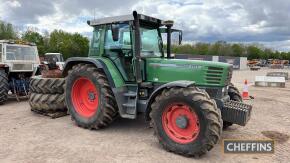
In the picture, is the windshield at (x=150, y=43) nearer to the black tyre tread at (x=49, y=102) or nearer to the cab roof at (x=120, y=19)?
the cab roof at (x=120, y=19)

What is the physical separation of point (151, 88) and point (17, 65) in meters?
6.29

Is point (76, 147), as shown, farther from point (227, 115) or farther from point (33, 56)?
point (33, 56)

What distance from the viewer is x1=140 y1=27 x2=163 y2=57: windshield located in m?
6.87

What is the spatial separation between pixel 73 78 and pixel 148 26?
2164 mm

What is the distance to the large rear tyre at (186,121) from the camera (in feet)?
17.2

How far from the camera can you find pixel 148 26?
23.4 ft

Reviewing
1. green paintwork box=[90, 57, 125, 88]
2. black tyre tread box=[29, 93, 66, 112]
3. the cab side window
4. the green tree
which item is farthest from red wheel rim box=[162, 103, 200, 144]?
the green tree

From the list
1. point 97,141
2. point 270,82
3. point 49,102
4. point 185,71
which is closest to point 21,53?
point 49,102

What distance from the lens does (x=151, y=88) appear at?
6.74 metres

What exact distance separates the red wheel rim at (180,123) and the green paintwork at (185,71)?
79 cm

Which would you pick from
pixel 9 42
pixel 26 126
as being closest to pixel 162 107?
pixel 26 126

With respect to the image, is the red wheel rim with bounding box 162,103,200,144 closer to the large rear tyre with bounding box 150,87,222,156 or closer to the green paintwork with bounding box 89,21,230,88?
the large rear tyre with bounding box 150,87,222,156

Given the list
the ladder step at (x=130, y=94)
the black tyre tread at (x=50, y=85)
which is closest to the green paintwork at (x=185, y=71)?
the ladder step at (x=130, y=94)

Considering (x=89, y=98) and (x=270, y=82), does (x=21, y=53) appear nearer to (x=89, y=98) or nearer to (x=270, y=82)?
(x=89, y=98)
